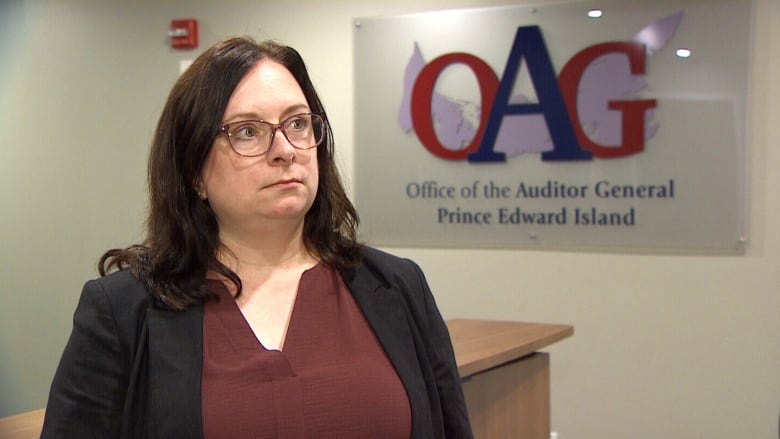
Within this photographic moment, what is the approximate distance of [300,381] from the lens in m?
1.42

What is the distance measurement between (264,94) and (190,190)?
7.9 inches

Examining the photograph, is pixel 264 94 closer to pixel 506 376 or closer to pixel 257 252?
pixel 257 252

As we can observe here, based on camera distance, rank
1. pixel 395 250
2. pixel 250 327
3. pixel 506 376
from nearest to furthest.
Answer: pixel 250 327
pixel 506 376
pixel 395 250

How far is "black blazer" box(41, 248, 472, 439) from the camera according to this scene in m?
1.36

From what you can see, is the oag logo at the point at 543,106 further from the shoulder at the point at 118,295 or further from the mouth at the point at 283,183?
the shoulder at the point at 118,295

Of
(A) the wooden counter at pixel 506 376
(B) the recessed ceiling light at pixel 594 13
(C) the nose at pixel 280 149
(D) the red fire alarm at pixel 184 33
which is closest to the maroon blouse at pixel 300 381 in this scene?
(C) the nose at pixel 280 149

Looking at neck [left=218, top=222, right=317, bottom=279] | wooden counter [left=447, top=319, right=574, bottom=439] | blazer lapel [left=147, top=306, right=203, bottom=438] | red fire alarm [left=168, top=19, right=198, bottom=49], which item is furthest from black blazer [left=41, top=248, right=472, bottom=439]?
red fire alarm [left=168, top=19, right=198, bottom=49]

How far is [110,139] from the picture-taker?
510cm

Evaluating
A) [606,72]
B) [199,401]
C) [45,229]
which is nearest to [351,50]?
[606,72]

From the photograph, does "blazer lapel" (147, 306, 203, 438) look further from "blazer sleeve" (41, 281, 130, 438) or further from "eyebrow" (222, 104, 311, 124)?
"eyebrow" (222, 104, 311, 124)

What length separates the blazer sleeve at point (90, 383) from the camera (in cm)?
135

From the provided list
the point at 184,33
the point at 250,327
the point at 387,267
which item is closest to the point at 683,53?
the point at 184,33

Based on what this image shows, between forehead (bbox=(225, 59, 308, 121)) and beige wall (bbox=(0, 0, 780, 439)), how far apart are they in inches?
110

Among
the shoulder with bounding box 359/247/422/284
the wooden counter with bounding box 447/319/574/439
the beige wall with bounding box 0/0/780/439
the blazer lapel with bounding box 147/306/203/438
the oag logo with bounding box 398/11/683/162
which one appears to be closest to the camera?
the blazer lapel with bounding box 147/306/203/438
